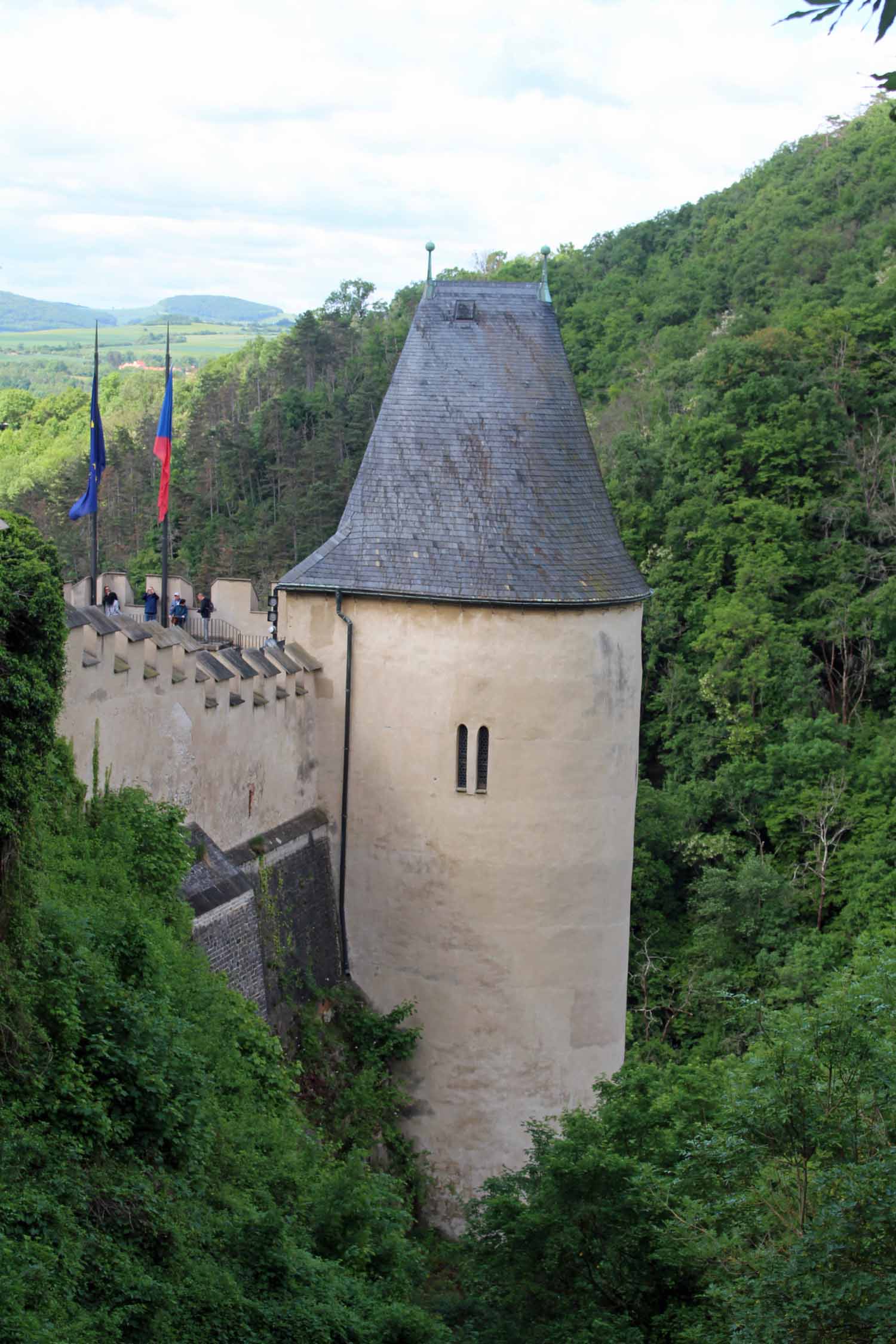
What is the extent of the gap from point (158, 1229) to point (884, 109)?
65295 mm

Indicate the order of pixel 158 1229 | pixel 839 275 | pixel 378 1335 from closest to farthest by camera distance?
1. pixel 158 1229
2. pixel 378 1335
3. pixel 839 275

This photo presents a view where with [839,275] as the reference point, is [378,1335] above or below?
below

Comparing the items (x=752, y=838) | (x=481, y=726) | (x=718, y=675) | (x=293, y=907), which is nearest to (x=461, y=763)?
(x=481, y=726)

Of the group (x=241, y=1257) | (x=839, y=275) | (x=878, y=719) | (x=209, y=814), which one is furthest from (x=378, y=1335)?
(x=839, y=275)

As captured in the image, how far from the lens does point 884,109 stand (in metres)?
64.6

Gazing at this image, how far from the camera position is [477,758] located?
1761 centimetres

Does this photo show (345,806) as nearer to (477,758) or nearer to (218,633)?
(477,758)

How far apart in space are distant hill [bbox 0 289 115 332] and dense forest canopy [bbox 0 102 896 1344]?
67344 mm

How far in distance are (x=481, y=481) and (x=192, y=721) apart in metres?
4.78

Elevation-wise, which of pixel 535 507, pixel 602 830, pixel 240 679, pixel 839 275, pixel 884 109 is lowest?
pixel 602 830

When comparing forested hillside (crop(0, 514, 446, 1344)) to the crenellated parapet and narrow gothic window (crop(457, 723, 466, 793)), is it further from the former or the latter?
narrow gothic window (crop(457, 723, 466, 793))

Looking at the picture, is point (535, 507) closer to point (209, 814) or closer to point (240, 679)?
point (240, 679)

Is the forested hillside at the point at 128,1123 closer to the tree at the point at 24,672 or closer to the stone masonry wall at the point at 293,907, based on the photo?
the tree at the point at 24,672

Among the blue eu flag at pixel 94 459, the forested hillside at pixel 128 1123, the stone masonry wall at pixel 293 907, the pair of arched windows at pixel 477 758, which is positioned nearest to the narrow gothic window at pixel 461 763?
the pair of arched windows at pixel 477 758
